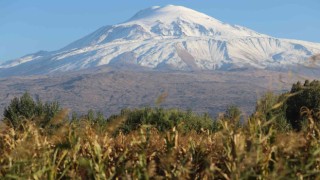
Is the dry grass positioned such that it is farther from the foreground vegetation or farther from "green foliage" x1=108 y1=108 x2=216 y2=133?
"green foliage" x1=108 y1=108 x2=216 y2=133

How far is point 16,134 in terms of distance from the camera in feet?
21.3

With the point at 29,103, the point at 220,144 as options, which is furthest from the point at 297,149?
the point at 29,103

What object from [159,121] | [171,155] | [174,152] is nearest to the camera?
[171,155]

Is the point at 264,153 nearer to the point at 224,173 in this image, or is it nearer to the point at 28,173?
the point at 224,173

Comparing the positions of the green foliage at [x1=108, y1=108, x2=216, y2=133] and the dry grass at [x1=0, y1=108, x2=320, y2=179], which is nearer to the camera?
the dry grass at [x1=0, y1=108, x2=320, y2=179]

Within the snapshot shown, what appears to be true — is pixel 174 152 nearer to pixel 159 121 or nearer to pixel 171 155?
pixel 171 155

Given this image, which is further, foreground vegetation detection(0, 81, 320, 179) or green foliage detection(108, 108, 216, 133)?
green foliage detection(108, 108, 216, 133)

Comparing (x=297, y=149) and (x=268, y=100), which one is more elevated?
(x=268, y=100)

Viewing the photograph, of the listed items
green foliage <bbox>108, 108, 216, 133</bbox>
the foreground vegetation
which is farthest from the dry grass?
green foliage <bbox>108, 108, 216, 133</bbox>

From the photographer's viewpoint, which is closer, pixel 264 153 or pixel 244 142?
pixel 244 142

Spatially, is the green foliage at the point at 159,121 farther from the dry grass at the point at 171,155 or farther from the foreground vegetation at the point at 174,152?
the dry grass at the point at 171,155

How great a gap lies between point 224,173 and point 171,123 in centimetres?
92

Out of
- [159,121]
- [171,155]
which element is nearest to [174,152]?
[171,155]

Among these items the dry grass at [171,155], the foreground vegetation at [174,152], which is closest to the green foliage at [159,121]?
the foreground vegetation at [174,152]
